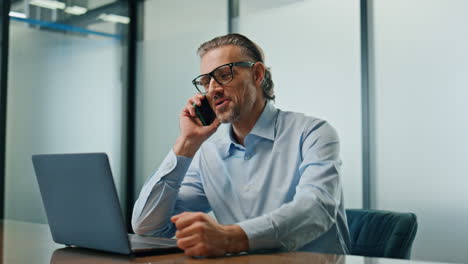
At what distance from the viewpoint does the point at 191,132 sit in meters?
1.87

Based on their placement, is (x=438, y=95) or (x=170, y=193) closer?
(x=170, y=193)

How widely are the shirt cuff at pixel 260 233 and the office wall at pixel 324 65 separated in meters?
2.62

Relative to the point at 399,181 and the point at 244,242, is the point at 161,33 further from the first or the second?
the point at 244,242

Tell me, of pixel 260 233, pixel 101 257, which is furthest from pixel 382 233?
pixel 101 257

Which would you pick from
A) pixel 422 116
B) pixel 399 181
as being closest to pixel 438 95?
pixel 422 116

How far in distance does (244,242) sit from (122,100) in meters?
4.51

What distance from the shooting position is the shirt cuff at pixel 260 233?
4.28ft

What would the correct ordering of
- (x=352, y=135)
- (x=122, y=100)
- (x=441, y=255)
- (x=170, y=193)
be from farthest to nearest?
1. (x=122, y=100)
2. (x=352, y=135)
3. (x=441, y=255)
4. (x=170, y=193)

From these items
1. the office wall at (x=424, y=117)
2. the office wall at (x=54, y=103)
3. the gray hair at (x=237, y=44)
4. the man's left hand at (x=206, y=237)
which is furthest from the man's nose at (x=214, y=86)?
the office wall at (x=54, y=103)

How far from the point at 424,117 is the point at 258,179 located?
2053 mm

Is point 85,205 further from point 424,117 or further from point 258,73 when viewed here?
point 424,117

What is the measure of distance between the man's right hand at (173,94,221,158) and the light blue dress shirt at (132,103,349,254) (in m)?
0.03

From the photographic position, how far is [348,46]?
12.8ft

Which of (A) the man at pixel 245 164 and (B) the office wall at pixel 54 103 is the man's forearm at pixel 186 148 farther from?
(B) the office wall at pixel 54 103
